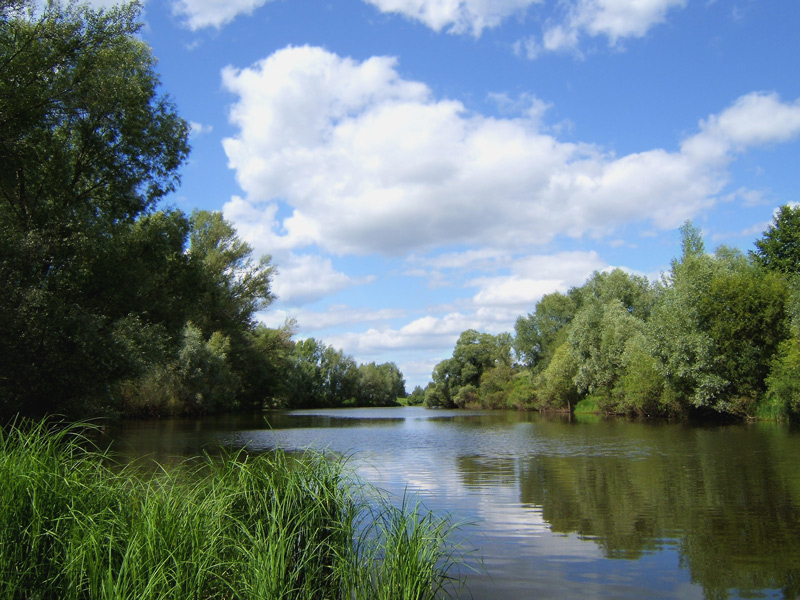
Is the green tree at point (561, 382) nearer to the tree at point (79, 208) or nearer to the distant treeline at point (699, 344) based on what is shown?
the distant treeline at point (699, 344)

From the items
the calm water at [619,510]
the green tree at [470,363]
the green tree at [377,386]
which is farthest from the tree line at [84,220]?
the green tree at [377,386]

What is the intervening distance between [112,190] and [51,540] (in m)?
18.3

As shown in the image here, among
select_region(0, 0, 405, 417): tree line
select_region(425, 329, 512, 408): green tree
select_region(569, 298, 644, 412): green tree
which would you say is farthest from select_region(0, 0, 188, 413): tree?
select_region(425, 329, 512, 408): green tree

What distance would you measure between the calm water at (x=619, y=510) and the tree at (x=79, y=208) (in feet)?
14.0

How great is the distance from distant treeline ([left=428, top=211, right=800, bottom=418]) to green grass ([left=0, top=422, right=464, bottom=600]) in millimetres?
31060

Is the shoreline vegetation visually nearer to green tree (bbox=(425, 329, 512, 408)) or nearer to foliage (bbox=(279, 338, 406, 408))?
green tree (bbox=(425, 329, 512, 408))

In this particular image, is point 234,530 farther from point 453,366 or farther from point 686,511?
point 453,366

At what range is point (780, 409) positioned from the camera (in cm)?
3156

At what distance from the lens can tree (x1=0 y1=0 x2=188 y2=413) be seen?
1659cm

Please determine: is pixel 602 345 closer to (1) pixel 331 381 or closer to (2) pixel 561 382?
(2) pixel 561 382

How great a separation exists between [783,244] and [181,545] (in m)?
49.8

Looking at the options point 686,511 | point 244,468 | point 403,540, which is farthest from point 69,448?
point 686,511

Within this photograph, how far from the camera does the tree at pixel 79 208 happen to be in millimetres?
16594

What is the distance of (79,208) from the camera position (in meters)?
19.2
